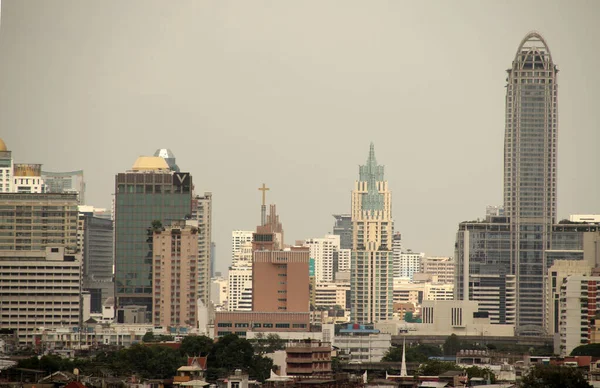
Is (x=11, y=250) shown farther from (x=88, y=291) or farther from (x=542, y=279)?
(x=542, y=279)

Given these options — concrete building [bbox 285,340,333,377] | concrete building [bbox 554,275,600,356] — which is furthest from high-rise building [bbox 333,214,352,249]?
concrete building [bbox 285,340,333,377]

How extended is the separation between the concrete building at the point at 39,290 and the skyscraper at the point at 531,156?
44.1 metres

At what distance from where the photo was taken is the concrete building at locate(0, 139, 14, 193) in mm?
151375

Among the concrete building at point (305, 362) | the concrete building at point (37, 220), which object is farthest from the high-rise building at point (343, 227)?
the concrete building at point (305, 362)

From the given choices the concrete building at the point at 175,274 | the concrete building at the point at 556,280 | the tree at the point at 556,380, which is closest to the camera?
the tree at the point at 556,380

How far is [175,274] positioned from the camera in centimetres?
12912

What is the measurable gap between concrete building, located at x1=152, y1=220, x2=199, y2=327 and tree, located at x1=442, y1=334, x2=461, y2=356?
17.3 metres

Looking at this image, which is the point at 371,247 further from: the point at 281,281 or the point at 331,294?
the point at 281,281

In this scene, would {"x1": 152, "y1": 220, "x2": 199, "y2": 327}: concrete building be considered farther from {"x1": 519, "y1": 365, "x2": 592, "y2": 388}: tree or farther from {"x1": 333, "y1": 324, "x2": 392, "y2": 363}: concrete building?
{"x1": 519, "y1": 365, "x2": 592, "y2": 388}: tree

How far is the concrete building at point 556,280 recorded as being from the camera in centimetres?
13000

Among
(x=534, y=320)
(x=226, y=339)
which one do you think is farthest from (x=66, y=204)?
(x=226, y=339)

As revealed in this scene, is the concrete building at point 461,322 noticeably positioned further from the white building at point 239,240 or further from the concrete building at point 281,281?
the white building at point 239,240

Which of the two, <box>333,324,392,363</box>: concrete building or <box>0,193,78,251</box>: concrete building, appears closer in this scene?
<box>333,324,392,363</box>: concrete building

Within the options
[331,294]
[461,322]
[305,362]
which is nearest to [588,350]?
[305,362]
